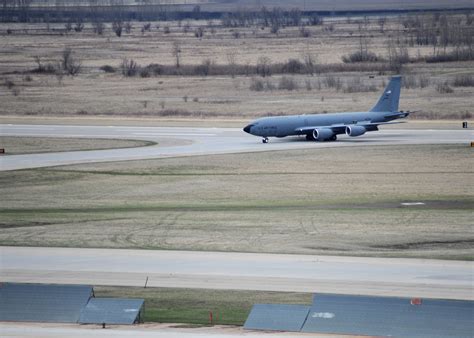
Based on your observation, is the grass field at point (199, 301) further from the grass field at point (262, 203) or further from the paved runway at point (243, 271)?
the grass field at point (262, 203)

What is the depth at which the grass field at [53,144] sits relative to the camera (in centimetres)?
7938

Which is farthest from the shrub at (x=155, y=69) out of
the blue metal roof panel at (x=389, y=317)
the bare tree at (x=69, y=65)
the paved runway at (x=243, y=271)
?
the blue metal roof panel at (x=389, y=317)

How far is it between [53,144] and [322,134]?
73.6ft

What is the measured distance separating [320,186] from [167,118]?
42964 mm

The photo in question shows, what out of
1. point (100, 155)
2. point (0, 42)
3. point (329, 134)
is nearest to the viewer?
point (100, 155)

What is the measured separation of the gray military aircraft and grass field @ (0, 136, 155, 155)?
31.4 ft

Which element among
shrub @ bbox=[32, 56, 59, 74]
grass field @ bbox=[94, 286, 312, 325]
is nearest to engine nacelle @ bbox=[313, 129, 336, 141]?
grass field @ bbox=[94, 286, 312, 325]

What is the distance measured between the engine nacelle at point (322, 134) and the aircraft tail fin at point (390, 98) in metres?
6.67

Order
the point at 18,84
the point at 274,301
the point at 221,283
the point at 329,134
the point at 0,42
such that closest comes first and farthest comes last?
1. the point at 274,301
2. the point at 221,283
3. the point at 329,134
4. the point at 18,84
5. the point at 0,42

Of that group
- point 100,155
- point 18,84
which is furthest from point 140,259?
point 18,84

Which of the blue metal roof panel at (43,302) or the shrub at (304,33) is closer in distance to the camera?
the blue metal roof panel at (43,302)

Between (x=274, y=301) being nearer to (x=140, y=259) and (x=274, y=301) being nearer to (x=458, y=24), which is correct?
(x=140, y=259)

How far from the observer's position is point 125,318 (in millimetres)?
31047

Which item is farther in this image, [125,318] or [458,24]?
[458,24]
